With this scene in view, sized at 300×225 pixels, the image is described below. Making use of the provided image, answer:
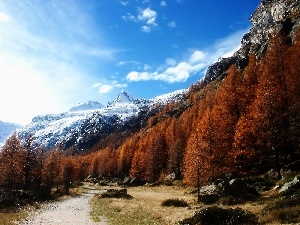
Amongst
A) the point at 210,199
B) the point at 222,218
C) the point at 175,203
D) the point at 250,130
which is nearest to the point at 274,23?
the point at 250,130

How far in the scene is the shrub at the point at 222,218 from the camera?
23.5 metres

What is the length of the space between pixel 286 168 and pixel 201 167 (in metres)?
12.9

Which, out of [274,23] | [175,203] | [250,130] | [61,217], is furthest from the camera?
[274,23]

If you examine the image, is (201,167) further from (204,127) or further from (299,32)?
(299,32)

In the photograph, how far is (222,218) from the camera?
24.8m

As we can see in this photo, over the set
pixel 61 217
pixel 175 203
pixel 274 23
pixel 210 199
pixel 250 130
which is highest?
pixel 274 23

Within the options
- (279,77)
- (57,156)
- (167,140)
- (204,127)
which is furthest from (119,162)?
(279,77)

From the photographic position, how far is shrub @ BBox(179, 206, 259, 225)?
23.5 metres

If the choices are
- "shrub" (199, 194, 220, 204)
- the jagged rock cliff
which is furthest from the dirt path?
the jagged rock cliff

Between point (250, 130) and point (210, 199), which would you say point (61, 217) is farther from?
point (250, 130)

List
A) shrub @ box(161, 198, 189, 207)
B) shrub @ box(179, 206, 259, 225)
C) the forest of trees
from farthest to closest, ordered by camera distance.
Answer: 1. the forest of trees
2. shrub @ box(161, 198, 189, 207)
3. shrub @ box(179, 206, 259, 225)

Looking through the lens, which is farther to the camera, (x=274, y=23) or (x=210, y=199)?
(x=274, y=23)

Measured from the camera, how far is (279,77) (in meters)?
56.2

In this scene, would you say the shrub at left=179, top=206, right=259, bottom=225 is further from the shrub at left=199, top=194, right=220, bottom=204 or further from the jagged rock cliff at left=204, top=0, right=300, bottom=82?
the jagged rock cliff at left=204, top=0, right=300, bottom=82
